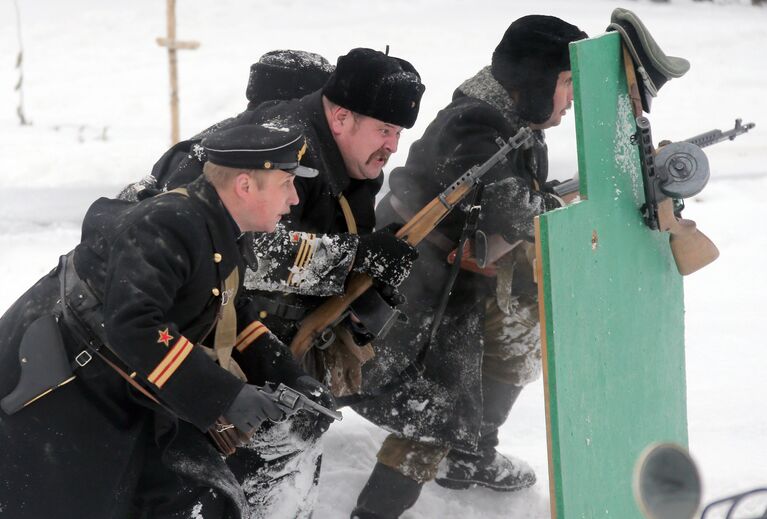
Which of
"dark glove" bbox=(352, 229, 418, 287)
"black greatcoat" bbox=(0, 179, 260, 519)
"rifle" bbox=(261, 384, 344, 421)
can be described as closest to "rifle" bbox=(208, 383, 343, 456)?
"rifle" bbox=(261, 384, 344, 421)

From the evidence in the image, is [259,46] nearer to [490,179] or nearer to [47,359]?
[490,179]

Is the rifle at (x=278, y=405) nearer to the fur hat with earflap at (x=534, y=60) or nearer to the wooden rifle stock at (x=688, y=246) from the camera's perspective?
the wooden rifle stock at (x=688, y=246)

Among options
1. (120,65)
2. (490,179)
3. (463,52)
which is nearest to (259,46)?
(120,65)

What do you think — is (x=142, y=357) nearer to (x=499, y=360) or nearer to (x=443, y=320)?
(x=443, y=320)

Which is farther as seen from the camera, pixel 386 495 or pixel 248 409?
pixel 386 495

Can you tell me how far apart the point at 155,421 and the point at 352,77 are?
1.23m

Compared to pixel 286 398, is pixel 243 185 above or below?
above

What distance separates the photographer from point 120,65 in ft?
44.4

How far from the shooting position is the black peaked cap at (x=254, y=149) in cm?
261

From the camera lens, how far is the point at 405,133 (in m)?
10.6

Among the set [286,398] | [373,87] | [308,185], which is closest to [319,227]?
[308,185]

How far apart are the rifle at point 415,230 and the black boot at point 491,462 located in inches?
37.4

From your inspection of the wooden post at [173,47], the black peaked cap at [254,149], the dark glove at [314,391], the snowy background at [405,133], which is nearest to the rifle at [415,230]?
the dark glove at [314,391]

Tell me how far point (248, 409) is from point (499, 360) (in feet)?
5.41
